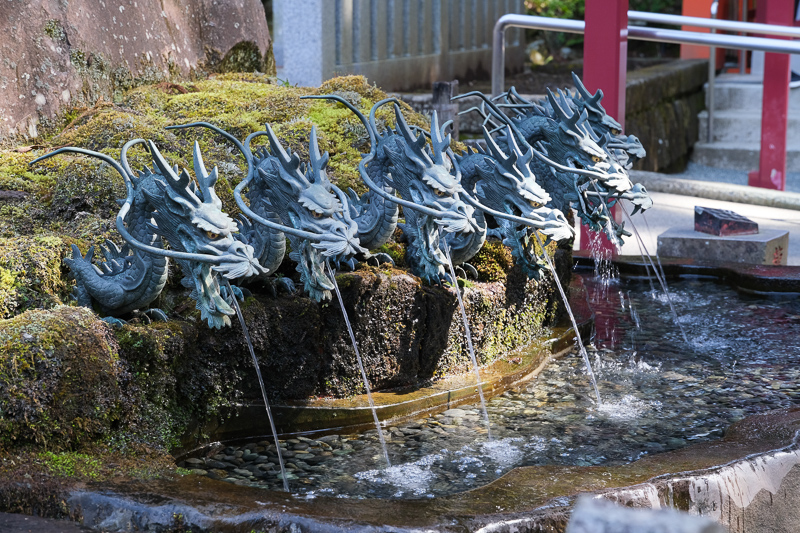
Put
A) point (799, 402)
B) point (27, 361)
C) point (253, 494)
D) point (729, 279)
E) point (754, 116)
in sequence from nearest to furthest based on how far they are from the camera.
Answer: point (253, 494)
point (27, 361)
point (799, 402)
point (729, 279)
point (754, 116)

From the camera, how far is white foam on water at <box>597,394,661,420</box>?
182 inches

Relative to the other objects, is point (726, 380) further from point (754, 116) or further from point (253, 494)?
point (754, 116)

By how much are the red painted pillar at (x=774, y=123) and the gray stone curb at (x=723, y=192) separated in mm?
697

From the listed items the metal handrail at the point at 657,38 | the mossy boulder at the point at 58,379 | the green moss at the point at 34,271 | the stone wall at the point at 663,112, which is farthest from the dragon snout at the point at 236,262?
the stone wall at the point at 663,112

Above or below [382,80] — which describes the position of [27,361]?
below

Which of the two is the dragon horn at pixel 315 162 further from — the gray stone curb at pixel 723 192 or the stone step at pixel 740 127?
the stone step at pixel 740 127

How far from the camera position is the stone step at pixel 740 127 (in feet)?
43.6

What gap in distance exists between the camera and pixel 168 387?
3930 mm

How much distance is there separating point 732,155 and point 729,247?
21.5 feet

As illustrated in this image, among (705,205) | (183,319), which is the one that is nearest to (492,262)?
(183,319)

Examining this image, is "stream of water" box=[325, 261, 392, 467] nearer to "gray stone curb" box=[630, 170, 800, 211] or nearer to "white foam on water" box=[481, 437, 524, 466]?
"white foam on water" box=[481, 437, 524, 466]

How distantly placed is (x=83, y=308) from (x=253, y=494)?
1.16 meters

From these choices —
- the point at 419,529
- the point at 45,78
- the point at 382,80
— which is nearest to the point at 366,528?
the point at 419,529

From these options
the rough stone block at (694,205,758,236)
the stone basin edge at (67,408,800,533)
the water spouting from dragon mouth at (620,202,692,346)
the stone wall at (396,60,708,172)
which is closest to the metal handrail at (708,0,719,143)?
the stone wall at (396,60,708,172)
